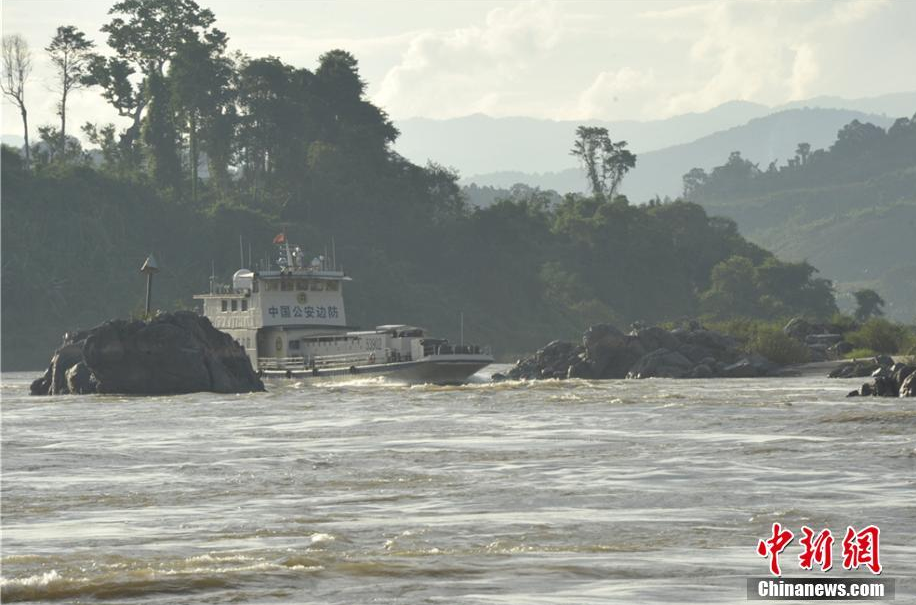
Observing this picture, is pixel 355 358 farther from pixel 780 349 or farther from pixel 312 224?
pixel 312 224

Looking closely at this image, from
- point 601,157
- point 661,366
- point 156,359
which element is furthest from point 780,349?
point 601,157

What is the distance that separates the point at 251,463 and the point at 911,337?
53335 millimetres

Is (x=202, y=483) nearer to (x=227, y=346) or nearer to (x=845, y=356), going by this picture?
(x=227, y=346)

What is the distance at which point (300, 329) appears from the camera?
6856 centimetres

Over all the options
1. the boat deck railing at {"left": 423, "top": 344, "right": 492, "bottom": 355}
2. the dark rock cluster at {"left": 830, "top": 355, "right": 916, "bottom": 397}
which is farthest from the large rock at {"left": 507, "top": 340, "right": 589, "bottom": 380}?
the dark rock cluster at {"left": 830, "top": 355, "right": 916, "bottom": 397}

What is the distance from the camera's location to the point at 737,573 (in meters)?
17.5

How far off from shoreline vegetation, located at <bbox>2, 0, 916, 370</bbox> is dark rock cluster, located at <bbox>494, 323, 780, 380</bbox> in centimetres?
4048

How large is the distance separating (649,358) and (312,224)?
216 ft

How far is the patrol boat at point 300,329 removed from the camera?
205ft

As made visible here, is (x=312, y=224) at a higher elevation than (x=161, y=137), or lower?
lower

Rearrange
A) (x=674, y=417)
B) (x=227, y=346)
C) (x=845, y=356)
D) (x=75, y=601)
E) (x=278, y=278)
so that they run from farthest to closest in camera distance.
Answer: (x=845, y=356) → (x=278, y=278) → (x=227, y=346) → (x=674, y=417) → (x=75, y=601)

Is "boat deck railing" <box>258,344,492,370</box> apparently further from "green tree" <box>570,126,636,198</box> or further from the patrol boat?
"green tree" <box>570,126,636,198</box>

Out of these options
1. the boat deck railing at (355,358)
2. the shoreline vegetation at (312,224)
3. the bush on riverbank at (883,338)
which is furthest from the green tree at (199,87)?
the bush on riverbank at (883,338)

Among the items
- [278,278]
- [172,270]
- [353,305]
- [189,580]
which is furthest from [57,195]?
[189,580]
